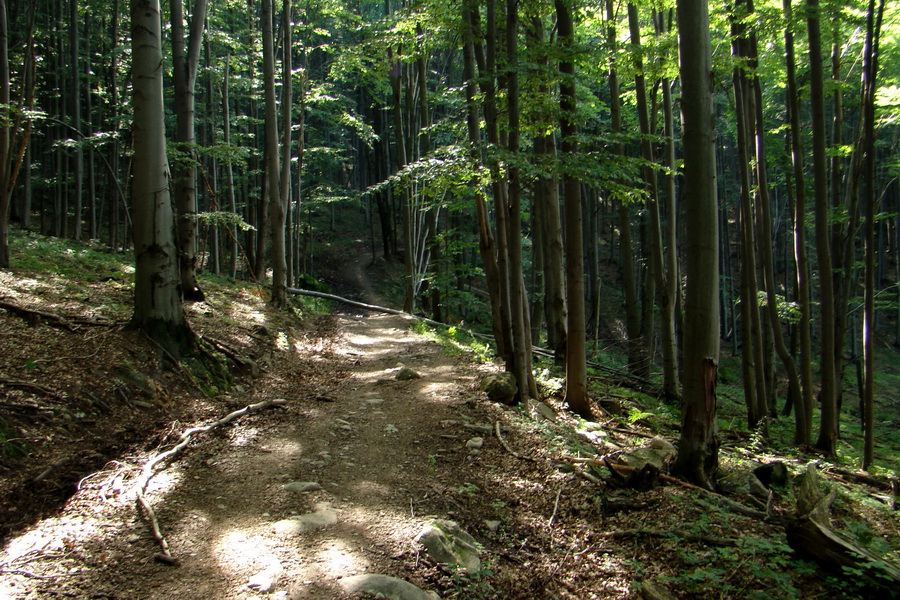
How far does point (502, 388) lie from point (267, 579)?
4.85 meters

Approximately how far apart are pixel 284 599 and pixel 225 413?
3.45 meters

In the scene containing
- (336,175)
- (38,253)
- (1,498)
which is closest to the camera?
(1,498)

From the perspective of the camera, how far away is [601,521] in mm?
4715

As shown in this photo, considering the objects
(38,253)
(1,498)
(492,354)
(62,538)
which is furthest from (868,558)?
Answer: (38,253)

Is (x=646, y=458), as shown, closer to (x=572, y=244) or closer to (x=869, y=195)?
(x=572, y=244)

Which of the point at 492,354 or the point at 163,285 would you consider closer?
the point at 163,285

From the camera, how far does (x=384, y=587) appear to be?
3271mm

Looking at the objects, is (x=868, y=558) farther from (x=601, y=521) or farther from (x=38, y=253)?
(x=38, y=253)

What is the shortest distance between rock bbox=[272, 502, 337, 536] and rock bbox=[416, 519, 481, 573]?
0.69 m

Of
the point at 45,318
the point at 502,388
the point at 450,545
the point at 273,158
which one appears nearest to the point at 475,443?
the point at 502,388

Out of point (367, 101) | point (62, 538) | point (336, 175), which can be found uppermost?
point (367, 101)

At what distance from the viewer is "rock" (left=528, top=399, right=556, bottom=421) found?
7461 millimetres

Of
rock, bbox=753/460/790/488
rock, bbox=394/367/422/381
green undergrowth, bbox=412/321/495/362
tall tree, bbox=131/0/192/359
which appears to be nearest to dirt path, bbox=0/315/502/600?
rock, bbox=394/367/422/381

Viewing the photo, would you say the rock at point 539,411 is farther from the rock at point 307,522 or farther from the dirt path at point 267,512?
the rock at point 307,522
